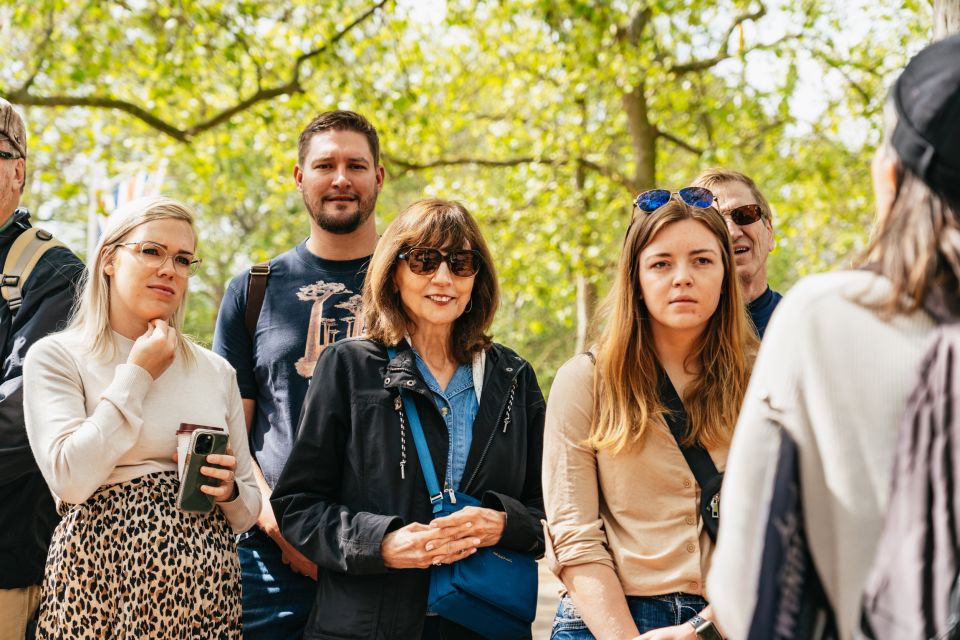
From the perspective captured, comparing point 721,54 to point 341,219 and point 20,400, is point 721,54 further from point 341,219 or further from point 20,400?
point 20,400

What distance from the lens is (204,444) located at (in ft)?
9.63

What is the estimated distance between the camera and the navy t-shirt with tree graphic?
3543mm

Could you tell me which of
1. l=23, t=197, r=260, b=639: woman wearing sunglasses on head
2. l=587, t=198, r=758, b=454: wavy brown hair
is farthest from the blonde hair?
l=587, t=198, r=758, b=454: wavy brown hair

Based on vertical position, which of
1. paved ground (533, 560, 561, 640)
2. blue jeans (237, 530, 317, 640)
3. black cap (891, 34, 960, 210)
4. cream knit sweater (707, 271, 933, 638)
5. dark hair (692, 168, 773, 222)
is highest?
dark hair (692, 168, 773, 222)

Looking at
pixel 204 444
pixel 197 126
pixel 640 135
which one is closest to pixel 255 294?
pixel 204 444

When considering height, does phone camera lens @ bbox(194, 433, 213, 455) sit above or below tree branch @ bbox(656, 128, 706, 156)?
below

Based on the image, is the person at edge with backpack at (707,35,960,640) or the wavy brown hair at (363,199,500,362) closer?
the person at edge with backpack at (707,35,960,640)

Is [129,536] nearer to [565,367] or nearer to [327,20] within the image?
[565,367]

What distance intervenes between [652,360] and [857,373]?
1.40 m

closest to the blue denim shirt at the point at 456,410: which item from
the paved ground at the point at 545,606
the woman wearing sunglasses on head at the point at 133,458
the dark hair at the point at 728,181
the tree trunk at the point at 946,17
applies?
the woman wearing sunglasses on head at the point at 133,458

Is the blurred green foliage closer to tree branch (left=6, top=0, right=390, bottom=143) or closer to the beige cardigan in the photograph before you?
tree branch (left=6, top=0, right=390, bottom=143)

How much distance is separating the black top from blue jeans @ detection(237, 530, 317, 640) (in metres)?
1.89

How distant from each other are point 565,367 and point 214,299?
25957mm

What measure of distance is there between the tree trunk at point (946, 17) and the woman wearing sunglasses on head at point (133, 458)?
3462mm
